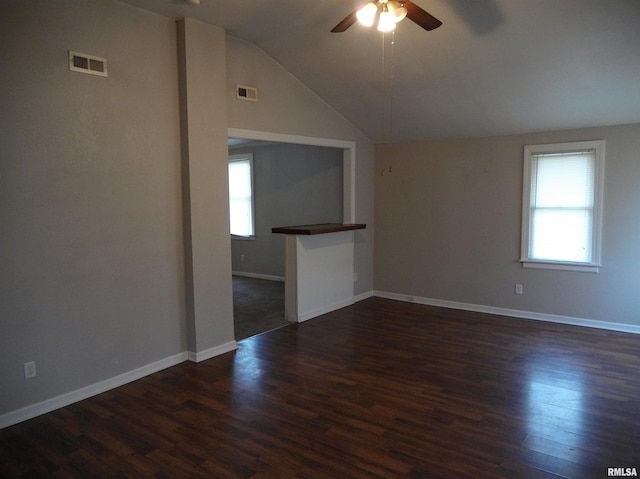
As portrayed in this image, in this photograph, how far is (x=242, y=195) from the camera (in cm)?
822

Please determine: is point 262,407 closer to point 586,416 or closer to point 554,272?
point 586,416

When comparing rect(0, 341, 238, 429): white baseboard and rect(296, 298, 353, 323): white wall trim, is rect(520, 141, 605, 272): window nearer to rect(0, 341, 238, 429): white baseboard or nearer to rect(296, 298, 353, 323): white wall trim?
rect(296, 298, 353, 323): white wall trim

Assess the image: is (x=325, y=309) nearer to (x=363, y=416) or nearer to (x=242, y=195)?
(x=363, y=416)

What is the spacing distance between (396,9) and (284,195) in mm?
5061

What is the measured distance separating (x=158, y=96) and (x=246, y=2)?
1.02m

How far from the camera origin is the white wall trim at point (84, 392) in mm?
2973

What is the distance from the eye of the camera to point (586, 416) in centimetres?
299

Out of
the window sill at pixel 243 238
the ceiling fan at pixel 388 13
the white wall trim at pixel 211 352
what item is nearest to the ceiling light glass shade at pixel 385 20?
the ceiling fan at pixel 388 13

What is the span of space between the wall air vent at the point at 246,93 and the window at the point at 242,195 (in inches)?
134

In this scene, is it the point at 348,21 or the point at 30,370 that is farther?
the point at 30,370

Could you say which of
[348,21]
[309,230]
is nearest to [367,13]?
[348,21]

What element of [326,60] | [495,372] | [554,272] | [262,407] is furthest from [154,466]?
[554,272]

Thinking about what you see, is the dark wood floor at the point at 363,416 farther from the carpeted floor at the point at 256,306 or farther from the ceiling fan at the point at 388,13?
the ceiling fan at the point at 388,13

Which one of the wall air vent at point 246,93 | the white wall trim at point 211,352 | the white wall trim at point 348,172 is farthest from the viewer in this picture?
the white wall trim at point 348,172
